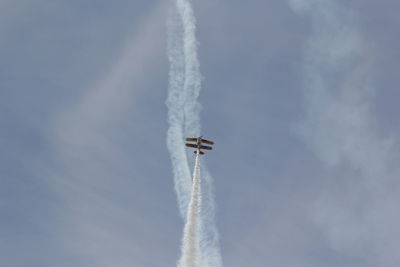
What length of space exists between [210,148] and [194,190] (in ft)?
55.5

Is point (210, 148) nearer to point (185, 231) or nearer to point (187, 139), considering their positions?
point (187, 139)

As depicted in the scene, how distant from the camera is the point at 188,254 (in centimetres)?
15562

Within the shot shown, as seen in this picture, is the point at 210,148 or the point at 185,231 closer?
the point at 185,231

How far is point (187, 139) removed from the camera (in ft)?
553

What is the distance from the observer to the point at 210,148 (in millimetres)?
169625

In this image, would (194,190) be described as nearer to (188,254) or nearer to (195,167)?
(195,167)

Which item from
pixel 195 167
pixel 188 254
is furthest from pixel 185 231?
pixel 195 167

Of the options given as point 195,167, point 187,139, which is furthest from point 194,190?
point 187,139

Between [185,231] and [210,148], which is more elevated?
[210,148]

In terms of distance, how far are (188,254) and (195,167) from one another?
Answer: 27.4m

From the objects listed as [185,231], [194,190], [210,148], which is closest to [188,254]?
[185,231]

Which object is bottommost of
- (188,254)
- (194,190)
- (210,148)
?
(188,254)

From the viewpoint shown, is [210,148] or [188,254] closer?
[188,254]

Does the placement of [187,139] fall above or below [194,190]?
above
